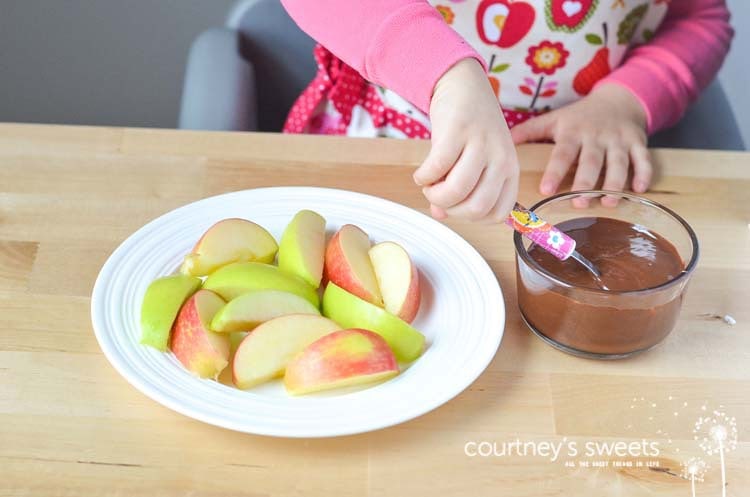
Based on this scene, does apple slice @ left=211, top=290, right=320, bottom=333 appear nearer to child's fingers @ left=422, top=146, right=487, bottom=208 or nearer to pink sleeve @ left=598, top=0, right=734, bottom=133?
child's fingers @ left=422, top=146, right=487, bottom=208

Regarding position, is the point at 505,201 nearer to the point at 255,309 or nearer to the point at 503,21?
the point at 255,309

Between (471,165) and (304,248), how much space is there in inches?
6.2

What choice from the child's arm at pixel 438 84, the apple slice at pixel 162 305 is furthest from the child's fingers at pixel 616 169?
the apple slice at pixel 162 305

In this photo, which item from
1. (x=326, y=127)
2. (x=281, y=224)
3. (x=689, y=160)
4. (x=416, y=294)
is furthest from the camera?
(x=326, y=127)

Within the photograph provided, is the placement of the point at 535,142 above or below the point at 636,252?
below

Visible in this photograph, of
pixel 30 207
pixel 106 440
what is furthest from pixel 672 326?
pixel 30 207

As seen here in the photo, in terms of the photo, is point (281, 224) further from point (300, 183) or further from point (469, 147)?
point (469, 147)

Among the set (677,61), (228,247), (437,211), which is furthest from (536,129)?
(228,247)

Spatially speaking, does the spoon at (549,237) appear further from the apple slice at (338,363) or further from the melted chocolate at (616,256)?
the apple slice at (338,363)

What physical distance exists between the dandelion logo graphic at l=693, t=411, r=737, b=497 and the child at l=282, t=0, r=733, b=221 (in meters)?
0.22

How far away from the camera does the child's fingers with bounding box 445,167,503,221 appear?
0.66 meters

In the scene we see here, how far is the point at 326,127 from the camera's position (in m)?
1.20

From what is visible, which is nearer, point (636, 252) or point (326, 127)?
point (636, 252)

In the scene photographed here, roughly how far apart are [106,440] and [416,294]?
260 millimetres
